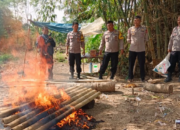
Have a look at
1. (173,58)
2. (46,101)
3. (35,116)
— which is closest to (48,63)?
(46,101)

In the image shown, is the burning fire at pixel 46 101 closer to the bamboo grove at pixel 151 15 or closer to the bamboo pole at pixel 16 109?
the bamboo pole at pixel 16 109

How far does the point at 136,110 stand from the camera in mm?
3662

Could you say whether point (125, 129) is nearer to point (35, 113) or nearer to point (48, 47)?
point (35, 113)

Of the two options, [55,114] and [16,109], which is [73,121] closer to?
[55,114]

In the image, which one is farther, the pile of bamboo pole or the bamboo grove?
the bamboo grove

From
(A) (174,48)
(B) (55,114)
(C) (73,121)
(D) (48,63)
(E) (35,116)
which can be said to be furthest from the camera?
(D) (48,63)

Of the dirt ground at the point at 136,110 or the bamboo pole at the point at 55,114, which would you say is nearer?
the bamboo pole at the point at 55,114

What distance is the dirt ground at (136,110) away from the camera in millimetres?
2989

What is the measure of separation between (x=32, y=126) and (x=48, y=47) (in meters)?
4.51

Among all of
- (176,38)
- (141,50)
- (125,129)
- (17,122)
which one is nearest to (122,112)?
(125,129)

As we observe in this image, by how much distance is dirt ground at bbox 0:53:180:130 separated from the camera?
299 cm

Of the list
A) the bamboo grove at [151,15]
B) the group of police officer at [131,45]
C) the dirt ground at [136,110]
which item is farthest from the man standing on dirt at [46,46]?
the bamboo grove at [151,15]

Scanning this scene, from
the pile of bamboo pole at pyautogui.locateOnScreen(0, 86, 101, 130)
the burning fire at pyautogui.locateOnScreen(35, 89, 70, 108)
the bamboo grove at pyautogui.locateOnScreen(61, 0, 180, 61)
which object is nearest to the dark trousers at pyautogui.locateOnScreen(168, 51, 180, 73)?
the bamboo grove at pyautogui.locateOnScreen(61, 0, 180, 61)

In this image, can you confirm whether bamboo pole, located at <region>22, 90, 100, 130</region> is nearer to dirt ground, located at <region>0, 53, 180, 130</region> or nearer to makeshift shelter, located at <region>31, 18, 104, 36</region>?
dirt ground, located at <region>0, 53, 180, 130</region>
